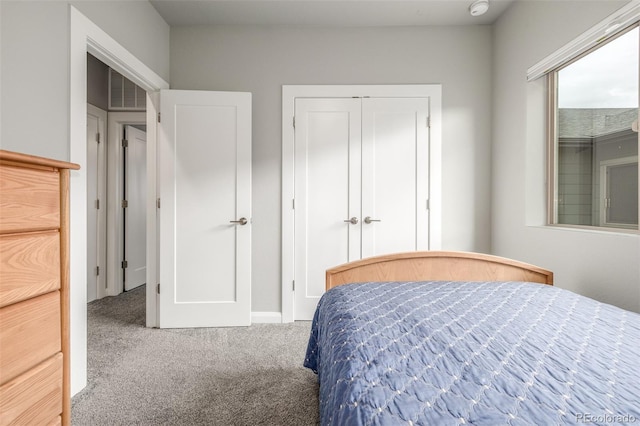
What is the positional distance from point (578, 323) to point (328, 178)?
2055 millimetres

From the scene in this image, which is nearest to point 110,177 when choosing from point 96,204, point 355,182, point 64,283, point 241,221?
point 96,204

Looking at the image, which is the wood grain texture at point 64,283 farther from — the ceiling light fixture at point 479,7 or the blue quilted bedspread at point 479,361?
the ceiling light fixture at point 479,7

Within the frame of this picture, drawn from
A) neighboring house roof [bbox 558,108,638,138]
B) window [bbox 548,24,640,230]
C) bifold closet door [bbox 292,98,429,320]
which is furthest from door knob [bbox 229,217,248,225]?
neighboring house roof [bbox 558,108,638,138]

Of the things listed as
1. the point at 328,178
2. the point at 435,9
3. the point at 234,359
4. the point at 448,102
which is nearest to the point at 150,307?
the point at 234,359

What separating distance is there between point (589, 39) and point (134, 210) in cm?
456

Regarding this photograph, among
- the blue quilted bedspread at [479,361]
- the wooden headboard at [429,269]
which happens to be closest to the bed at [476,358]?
the blue quilted bedspread at [479,361]

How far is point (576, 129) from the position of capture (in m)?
2.15

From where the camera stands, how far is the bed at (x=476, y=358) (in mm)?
667

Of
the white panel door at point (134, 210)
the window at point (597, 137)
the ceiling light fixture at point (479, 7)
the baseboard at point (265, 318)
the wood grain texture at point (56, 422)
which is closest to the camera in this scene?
the wood grain texture at point (56, 422)

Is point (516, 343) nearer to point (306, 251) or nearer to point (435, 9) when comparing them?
point (306, 251)

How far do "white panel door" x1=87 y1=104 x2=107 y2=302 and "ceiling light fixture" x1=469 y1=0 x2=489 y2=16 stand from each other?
12.6 ft

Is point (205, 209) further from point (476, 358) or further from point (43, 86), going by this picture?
point (476, 358)

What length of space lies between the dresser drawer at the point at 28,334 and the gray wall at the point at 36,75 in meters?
0.89

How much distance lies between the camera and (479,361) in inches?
33.8
